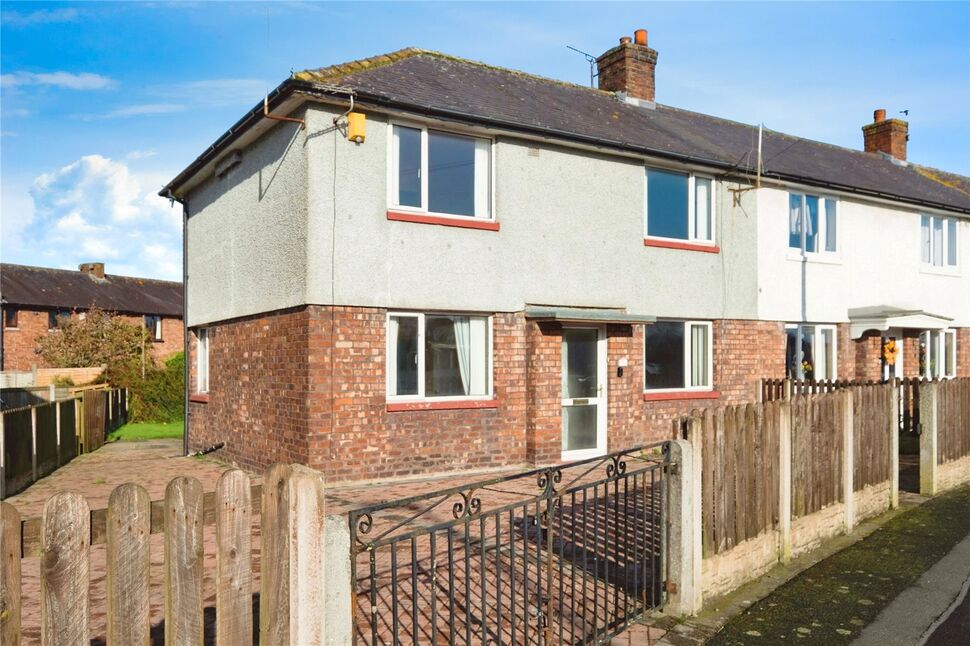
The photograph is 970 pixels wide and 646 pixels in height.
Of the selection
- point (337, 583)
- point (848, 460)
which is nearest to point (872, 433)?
point (848, 460)

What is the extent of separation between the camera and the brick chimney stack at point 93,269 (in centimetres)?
4525

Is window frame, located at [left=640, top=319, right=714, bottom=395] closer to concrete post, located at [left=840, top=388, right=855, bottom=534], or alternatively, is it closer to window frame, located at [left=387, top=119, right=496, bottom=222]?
window frame, located at [left=387, top=119, right=496, bottom=222]

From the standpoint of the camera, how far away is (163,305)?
1737 inches

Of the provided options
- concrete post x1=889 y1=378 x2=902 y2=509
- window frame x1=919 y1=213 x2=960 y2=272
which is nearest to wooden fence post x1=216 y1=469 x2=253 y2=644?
concrete post x1=889 y1=378 x2=902 y2=509

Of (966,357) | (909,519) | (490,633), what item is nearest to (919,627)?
(490,633)

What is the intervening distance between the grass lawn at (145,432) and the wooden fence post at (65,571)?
17.7 metres

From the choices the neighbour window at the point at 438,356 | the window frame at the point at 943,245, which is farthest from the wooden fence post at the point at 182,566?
the window frame at the point at 943,245

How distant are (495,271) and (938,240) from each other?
1433cm

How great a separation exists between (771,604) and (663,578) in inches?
35.7

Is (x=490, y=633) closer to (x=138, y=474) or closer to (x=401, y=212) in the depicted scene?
(x=401, y=212)

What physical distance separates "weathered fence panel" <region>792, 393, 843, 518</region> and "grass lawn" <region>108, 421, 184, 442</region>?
1646cm

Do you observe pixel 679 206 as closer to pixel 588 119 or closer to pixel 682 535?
pixel 588 119

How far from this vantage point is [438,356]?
37.4 feet

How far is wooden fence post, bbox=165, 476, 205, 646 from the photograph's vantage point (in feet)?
9.30
